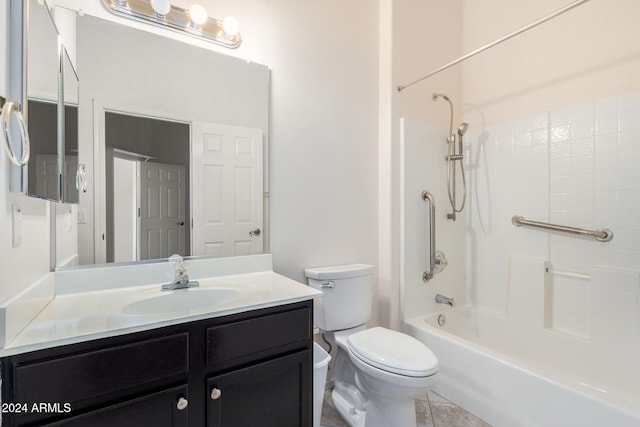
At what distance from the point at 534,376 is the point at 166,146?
205 centimetres

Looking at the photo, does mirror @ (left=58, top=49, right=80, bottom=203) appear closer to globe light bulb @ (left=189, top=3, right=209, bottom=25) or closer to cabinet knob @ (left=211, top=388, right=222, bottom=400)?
globe light bulb @ (left=189, top=3, right=209, bottom=25)

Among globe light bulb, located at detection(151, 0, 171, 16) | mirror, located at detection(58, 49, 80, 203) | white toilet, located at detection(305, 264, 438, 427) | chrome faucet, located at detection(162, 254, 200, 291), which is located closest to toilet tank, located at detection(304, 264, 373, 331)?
white toilet, located at detection(305, 264, 438, 427)

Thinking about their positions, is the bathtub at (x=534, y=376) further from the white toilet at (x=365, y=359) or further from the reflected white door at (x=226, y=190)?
the reflected white door at (x=226, y=190)

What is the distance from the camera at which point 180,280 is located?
1304mm

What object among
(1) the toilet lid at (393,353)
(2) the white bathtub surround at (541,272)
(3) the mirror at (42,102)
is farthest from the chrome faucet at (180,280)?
(2) the white bathtub surround at (541,272)

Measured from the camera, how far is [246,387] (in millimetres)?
1066

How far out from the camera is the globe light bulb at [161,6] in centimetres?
135

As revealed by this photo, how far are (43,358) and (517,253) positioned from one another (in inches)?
99.1

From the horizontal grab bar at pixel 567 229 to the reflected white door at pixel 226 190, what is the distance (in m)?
1.79

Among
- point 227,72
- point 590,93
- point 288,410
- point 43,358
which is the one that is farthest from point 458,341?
point 227,72

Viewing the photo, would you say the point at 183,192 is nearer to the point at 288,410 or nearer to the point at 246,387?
the point at 246,387

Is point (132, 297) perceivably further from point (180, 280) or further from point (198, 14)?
point (198, 14)

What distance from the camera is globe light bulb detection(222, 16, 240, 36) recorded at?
1491mm

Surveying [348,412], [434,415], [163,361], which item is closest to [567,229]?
[434,415]
